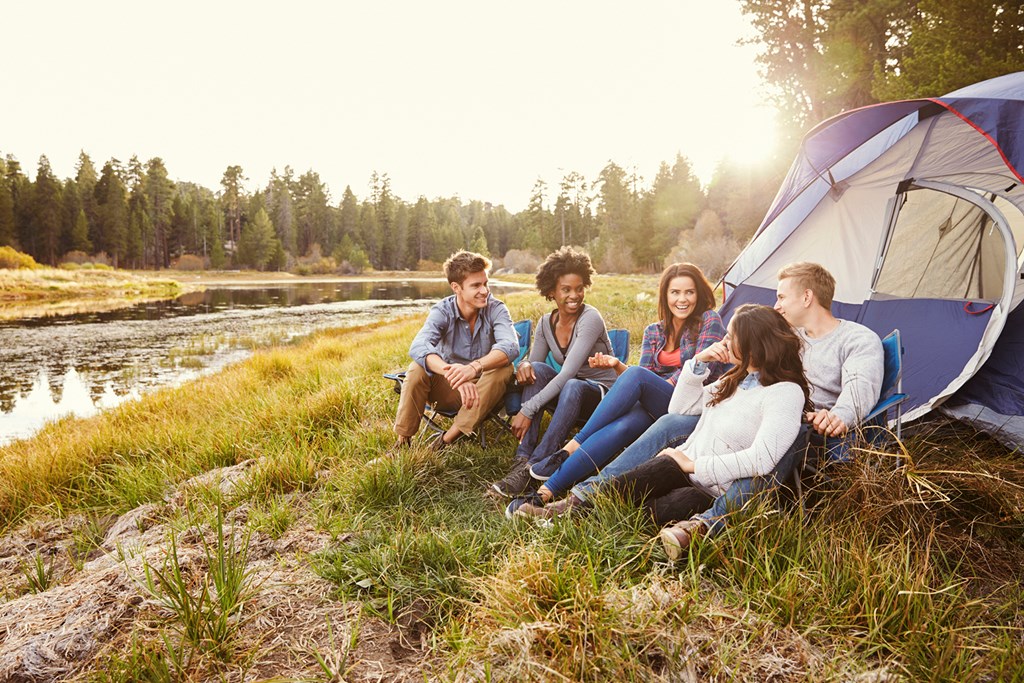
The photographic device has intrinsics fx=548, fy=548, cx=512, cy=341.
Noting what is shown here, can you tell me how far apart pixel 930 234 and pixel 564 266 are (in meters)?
2.62

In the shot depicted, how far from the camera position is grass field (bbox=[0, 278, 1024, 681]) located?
5.11 ft

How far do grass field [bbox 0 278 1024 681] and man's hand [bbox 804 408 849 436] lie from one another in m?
0.14

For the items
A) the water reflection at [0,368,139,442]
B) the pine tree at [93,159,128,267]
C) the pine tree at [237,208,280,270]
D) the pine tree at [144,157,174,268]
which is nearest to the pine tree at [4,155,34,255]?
the pine tree at [93,159,128,267]

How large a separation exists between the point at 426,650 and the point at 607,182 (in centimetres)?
4957

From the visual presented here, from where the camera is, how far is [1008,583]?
6.42 ft

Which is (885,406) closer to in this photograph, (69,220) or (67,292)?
(67,292)

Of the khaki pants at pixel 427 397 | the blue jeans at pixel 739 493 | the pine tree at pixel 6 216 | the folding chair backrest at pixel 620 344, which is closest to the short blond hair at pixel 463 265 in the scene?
the khaki pants at pixel 427 397

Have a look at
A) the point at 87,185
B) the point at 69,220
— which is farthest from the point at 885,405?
the point at 87,185

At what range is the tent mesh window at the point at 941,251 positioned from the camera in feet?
12.1

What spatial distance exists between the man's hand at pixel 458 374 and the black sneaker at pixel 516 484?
2.10ft

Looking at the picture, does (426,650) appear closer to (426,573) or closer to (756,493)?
(426,573)

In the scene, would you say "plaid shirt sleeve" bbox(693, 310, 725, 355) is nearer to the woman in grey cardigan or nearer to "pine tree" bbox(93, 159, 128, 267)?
the woman in grey cardigan

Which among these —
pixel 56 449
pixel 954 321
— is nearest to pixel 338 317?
pixel 56 449

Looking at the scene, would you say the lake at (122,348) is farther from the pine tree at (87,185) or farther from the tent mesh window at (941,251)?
the pine tree at (87,185)
